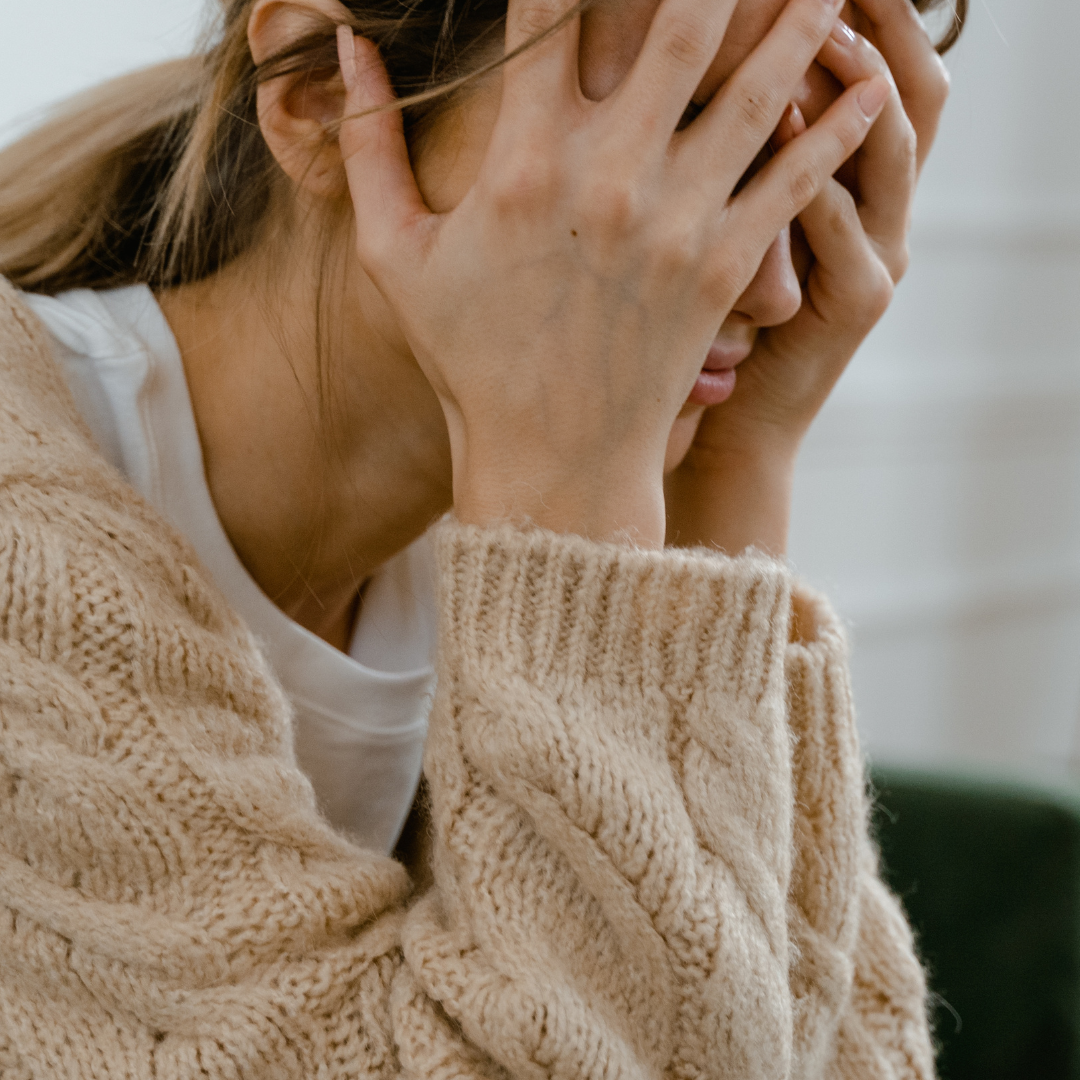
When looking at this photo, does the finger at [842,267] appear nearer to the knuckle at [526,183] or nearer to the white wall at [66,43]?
the knuckle at [526,183]

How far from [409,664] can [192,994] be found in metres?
0.44

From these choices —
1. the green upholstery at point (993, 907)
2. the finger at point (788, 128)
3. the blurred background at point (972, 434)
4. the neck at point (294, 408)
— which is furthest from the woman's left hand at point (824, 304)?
the blurred background at point (972, 434)

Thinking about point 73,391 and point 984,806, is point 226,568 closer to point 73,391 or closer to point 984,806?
point 73,391

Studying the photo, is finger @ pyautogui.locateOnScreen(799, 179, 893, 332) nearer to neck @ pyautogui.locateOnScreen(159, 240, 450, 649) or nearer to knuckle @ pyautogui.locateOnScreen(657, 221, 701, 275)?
knuckle @ pyautogui.locateOnScreen(657, 221, 701, 275)

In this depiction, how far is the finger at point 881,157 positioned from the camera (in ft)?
2.51

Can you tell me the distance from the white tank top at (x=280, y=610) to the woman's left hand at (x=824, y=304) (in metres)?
0.26

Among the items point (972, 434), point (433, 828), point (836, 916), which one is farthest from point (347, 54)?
point (972, 434)

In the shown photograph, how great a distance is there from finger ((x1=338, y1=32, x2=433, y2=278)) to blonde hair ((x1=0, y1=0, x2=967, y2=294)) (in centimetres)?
10

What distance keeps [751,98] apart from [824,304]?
0.23 m

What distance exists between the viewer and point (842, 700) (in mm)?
814

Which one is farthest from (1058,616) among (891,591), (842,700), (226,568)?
(226,568)

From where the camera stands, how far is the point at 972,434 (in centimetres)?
211

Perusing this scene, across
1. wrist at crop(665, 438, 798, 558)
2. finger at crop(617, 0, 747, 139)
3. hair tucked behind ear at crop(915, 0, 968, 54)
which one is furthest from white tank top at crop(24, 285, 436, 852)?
hair tucked behind ear at crop(915, 0, 968, 54)

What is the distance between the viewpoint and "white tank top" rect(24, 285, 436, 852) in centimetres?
80
